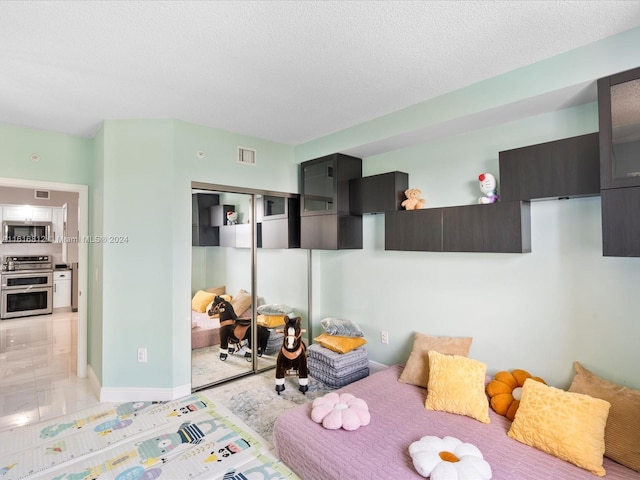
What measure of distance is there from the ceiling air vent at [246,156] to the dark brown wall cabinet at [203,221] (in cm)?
46

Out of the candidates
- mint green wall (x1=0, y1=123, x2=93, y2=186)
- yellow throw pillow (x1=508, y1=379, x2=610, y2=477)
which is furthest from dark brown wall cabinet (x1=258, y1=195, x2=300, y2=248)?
yellow throw pillow (x1=508, y1=379, x2=610, y2=477)

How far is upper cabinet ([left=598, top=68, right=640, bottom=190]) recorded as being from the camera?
67.9 inches

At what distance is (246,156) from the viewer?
3.43 m

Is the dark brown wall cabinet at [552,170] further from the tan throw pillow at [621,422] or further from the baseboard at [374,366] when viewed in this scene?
the baseboard at [374,366]

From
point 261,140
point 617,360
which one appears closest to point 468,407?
point 617,360

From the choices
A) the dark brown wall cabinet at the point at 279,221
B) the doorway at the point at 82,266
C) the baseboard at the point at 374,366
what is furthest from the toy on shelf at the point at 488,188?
the doorway at the point at 82,266

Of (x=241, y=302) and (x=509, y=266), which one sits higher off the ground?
(x=509, y=266)

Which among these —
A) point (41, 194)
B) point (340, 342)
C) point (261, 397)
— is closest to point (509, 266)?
point (340, 342)

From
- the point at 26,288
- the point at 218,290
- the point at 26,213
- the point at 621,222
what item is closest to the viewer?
the point at 621,222

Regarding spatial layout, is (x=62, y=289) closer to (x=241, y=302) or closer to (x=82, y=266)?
(x=82, y=266)

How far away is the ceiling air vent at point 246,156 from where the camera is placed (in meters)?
3.39

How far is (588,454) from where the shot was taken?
5.49 ft

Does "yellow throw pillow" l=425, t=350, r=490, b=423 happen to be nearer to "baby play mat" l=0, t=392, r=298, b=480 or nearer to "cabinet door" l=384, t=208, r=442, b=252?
"cabinet door" l=384, t=208, r=442, b=252

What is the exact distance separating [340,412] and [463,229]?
1.61 m
